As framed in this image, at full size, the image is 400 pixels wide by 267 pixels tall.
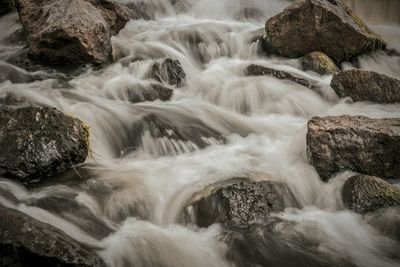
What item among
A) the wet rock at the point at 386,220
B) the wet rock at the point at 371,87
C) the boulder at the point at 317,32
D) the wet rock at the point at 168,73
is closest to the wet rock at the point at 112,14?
the wet rock at the point at 168,73

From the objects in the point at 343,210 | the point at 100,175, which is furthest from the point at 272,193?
the point at 100,175

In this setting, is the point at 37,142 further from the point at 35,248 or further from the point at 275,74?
the point at 275,74

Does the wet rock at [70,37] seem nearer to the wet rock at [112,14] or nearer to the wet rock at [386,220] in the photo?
the wet rock at [112,14]

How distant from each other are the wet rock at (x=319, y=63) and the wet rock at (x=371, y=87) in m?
0.98

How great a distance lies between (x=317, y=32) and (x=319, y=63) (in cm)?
68

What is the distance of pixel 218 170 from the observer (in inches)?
203

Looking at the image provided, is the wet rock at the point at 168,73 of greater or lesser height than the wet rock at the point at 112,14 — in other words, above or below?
below

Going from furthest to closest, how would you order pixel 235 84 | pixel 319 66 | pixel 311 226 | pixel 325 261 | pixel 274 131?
pixel 319 66 < pixel 235 84 < pixel 274 131 < pixel 311 226 < pixel 325 261

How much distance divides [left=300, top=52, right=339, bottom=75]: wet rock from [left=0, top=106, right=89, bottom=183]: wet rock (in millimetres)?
5054

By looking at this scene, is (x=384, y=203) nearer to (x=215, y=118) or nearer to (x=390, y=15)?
(x=215, y=118)

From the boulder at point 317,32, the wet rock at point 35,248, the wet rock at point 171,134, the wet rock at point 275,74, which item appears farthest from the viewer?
the boulder at point 317,32

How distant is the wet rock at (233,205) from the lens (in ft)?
13.5

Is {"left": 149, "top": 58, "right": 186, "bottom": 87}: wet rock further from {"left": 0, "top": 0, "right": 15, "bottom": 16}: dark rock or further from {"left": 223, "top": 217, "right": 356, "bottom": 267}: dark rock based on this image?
→ {"left": 0, "top": 0, "right": 15, "bottom": 16}: dark rock

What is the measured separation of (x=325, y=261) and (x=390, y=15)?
12463mm
